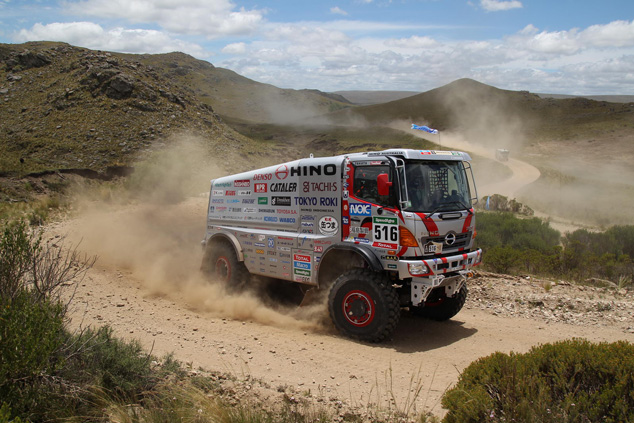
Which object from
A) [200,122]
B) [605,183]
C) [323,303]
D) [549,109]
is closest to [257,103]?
[549,109]

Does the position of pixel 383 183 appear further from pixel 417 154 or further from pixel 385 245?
pixel 385 245

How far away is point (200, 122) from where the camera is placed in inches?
1608

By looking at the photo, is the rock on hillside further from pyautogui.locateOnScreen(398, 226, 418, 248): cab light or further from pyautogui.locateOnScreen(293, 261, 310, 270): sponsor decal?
pyautogui.locateOnScreen(398, 226, 418, 248): cab light

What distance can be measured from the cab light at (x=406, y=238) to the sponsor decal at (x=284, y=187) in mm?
2420

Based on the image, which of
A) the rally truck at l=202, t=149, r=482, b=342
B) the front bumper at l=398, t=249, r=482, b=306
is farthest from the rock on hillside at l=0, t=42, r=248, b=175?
the front bumper at l=398, t=249, r=482, b=306

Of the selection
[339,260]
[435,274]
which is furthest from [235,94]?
[435,274]

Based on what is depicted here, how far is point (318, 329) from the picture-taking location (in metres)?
8.56

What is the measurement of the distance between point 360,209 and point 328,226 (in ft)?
2.49

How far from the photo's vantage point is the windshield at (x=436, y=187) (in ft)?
24.9

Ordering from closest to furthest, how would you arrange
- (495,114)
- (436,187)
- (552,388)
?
(552,388) < (436,187) < (495,114)

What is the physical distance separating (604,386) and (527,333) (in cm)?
432

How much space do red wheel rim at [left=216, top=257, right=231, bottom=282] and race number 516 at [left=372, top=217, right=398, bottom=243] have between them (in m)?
3.96

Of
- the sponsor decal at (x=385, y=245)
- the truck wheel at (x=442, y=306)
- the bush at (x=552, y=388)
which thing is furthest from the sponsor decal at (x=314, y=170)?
the bush at (x=552, y=388)

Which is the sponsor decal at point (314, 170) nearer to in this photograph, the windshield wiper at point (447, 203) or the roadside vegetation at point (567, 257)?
the windshield wiper at point (447, 203)
